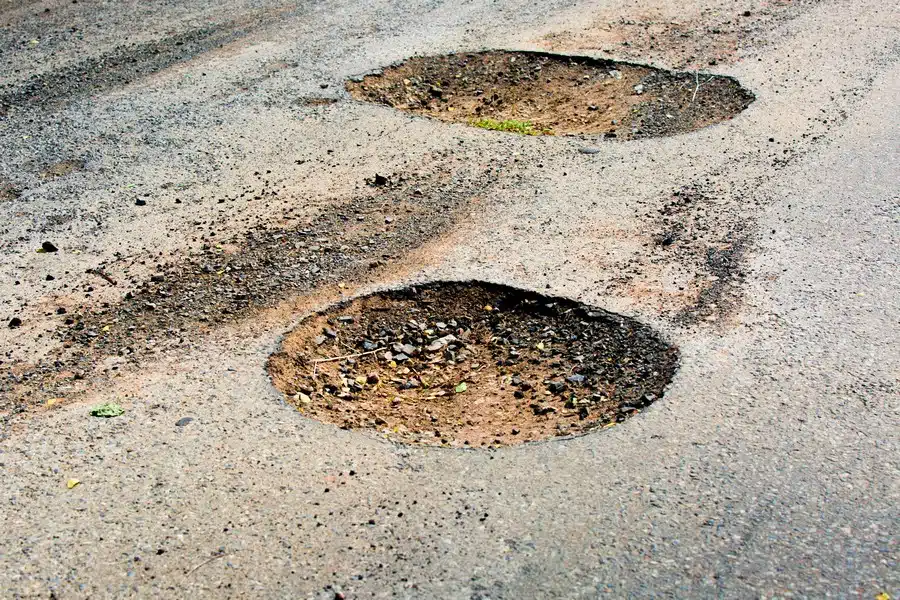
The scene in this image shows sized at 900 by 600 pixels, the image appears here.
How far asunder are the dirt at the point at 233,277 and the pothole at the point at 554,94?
1.59 meters

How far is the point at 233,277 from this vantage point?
18.3 feet

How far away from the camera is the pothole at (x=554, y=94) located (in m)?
8.05

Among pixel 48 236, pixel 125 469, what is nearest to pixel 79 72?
pixel 48 236

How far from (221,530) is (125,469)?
0.66 metres

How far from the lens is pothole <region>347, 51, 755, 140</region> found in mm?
8047

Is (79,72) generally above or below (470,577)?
above

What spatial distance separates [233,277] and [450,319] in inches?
54.8

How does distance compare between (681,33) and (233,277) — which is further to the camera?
(681,33)

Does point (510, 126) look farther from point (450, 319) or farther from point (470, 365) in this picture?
point (470, 365)

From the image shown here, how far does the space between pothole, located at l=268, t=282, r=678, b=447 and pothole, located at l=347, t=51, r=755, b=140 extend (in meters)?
3.02

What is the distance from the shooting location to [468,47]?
30.9 feet

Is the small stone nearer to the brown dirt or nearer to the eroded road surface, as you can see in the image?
the eroded road surface

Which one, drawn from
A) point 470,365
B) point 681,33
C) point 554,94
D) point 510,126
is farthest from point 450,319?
point 681,33

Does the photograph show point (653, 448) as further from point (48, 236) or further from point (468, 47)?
point (468, 47)
